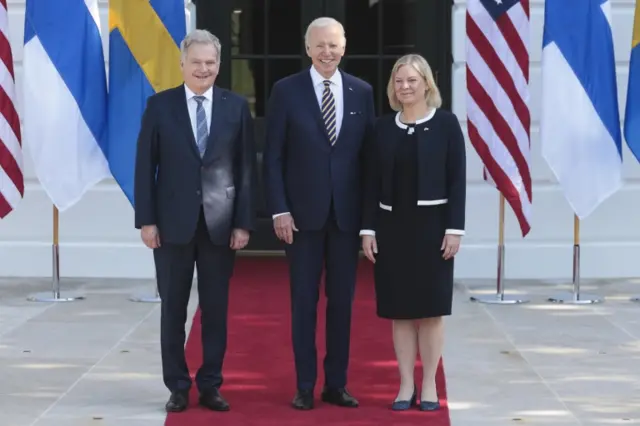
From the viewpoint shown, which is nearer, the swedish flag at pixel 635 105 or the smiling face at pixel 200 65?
the smiling face at pixel 200 65

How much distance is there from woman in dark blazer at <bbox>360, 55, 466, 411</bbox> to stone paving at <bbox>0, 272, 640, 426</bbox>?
55 cm

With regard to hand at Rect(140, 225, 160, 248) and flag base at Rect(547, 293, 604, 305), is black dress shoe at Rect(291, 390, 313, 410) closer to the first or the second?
hand at Rect(140, 225, 160, 248)

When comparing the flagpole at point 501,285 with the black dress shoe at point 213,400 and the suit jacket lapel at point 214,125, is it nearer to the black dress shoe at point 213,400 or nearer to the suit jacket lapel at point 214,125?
the black dress shoe at point 213,400

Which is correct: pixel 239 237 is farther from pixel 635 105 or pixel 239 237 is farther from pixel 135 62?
pixel 635 105

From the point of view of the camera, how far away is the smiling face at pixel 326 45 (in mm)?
6070

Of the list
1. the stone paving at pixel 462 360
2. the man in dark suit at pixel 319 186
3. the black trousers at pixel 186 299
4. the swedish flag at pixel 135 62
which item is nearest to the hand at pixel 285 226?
the man in dark suit at pixel 319 186

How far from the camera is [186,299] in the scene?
20.5 ft

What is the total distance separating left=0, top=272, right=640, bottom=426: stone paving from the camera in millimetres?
6219

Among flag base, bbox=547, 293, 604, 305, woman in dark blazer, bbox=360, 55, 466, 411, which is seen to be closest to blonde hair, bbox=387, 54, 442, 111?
woman in dark blazer, bbox=360, 55, 466, 411

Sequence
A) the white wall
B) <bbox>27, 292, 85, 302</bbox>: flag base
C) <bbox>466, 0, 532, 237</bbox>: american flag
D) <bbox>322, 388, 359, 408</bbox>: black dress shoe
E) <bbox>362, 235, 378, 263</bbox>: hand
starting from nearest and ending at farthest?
1. <bbox>362, 235, 378, 263</bbox>: hand
2. <bbox>322, 388, 359, 408</bbox>: black dress shoe
3. <bbox>466, 0, 532, 237</bbox>: american flag
4. <bbox>27, 292, 85, 302</bbox>: flag base
5. the white wall

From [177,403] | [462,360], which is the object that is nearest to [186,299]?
[177,403]

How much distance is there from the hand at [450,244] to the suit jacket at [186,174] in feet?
2.93

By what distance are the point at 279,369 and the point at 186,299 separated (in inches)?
44.6

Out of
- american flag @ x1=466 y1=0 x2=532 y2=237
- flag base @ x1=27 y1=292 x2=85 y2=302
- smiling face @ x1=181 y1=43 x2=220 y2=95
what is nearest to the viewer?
smiling face @ x1=181 y1=43 x2=220 y2=95
